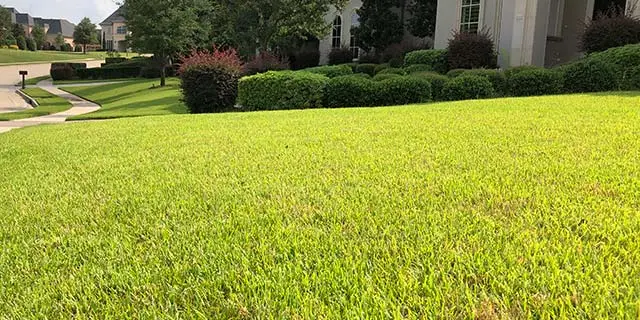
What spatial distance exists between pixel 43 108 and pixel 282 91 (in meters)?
12.1

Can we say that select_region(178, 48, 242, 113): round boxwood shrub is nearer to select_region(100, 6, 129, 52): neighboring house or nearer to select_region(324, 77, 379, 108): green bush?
select_region(324, 77, 379, 108): green bush

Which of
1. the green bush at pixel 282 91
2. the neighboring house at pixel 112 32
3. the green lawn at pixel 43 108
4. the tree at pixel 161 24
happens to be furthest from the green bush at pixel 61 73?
the neighboring house at pixel 112 32

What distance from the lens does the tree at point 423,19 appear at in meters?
22.3

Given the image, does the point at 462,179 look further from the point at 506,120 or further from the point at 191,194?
the point at 506,120

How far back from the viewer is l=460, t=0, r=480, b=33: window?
60.7 ft

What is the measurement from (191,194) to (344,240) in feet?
4.94

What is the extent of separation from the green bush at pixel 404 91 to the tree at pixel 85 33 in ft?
305

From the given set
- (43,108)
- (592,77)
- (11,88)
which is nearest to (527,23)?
(592,77)

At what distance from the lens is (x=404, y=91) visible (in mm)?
11336

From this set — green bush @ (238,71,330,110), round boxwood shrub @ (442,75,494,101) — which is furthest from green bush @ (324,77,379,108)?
round boxwood shrub @ (442,75,494,101)

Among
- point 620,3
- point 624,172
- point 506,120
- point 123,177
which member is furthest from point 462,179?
point 620,3

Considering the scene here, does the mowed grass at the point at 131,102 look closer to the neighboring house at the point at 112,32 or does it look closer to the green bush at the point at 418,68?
the green bush at the point at 418,68

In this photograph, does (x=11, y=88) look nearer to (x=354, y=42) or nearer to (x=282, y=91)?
(x=354, y=42)

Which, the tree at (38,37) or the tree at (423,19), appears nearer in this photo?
the tree at (423,19)
